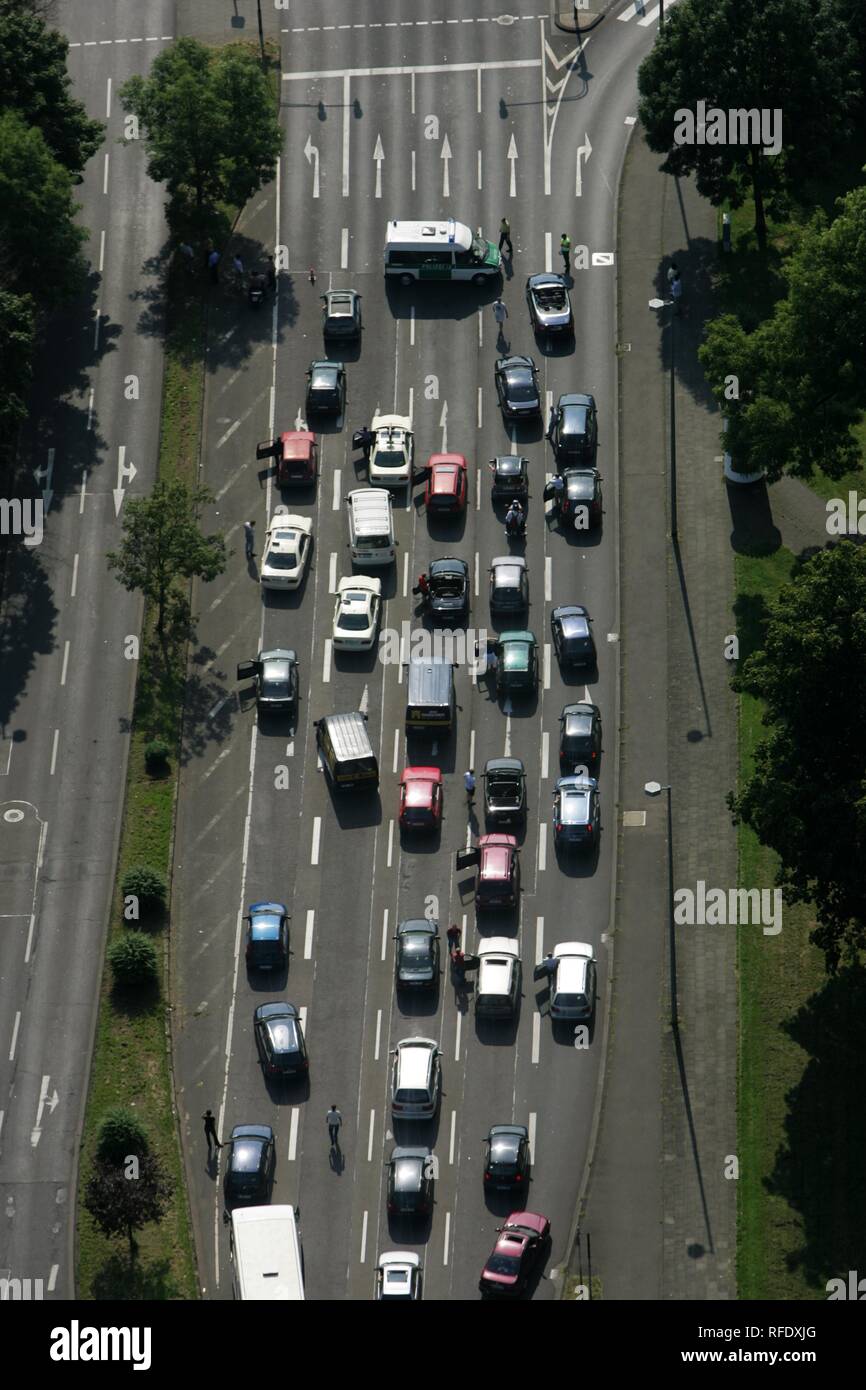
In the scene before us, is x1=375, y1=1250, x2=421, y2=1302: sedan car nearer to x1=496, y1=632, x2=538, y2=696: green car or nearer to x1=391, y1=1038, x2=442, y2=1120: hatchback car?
x1=391, y1=1038, x2=442, y2=1120: hatchback car

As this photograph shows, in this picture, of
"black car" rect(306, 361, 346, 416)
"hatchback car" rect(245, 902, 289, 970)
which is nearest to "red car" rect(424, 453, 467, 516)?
"black car" rect(306, 361, 346, 416)

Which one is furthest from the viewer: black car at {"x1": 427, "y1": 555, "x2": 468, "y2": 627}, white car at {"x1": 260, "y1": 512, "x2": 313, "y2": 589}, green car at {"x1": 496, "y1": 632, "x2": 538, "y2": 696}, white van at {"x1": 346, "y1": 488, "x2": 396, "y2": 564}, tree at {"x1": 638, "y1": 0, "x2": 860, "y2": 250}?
tree at {"x1": 638, "y1": 0, "x2": 860, "y2": 250}

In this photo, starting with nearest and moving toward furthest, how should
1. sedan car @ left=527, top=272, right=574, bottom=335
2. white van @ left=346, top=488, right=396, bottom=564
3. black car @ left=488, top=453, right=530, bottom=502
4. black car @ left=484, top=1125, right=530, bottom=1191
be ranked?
black car @ left=484, top=1125, right=530, bottom=1191
white van @ left=346, top=488, right=396, bottom=564
black car @ left=488, top=453, right=530, bottom=502
sedan car @ left=527, top=272, right=574, bottom=335

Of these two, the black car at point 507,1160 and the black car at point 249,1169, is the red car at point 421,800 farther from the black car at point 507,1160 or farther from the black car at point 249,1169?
the black car at point 249,1169

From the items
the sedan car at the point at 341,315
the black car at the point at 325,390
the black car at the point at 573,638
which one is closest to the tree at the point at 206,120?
the sedan car at the point at 341,315

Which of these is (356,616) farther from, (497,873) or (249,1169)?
(249,1169)

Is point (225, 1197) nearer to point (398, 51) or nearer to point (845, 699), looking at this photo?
point (845, 699)

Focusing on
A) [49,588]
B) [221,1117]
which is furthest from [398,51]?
[221,1117]

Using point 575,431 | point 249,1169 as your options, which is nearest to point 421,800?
point 249,1169
